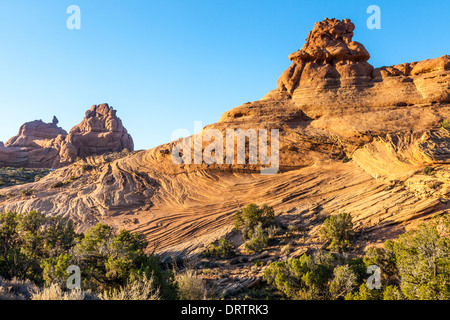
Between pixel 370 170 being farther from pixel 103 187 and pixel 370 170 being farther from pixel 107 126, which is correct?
pixel 107 126

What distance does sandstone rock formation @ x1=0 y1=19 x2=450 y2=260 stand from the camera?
18.9 metres

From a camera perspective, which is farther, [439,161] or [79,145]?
[79,145]

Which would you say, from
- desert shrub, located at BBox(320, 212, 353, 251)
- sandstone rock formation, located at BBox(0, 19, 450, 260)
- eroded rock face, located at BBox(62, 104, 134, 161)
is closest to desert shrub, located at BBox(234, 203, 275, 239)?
sandstone rock formation, located at BBox(0, 19, 450, 260)

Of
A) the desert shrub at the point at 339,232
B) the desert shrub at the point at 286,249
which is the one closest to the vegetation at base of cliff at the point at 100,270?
the desert shrub at the point at 286,249

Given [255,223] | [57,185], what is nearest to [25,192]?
[57,185]

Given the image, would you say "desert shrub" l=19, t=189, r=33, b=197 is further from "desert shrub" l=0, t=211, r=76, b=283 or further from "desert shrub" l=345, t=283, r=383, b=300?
"desert shrub" l=345, t=283, r=383, b=300

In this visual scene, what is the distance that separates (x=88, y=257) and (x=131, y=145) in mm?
58585

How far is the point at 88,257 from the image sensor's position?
10.7 m

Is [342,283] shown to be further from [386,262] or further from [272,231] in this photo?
[272,231]

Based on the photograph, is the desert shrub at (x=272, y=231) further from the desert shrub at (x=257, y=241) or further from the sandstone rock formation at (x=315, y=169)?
the sandstone rock formation at (x=315, y=169)

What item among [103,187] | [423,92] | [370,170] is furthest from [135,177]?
[423,92]

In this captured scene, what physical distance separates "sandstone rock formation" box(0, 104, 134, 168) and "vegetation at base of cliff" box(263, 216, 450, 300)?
55752 millimetres
